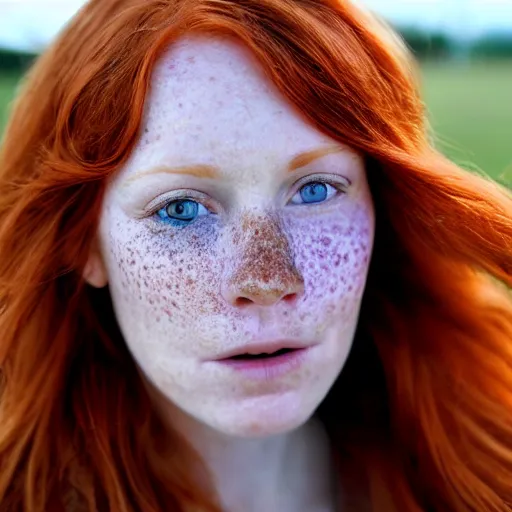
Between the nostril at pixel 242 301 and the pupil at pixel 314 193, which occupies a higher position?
the pupil at pixel 314 193

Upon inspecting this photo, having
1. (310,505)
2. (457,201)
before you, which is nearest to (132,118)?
(457,201)

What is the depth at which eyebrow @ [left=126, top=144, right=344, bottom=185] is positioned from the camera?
0.80m

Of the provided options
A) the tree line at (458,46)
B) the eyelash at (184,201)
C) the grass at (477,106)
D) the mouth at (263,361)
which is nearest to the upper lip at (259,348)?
the mouth at (263,361)

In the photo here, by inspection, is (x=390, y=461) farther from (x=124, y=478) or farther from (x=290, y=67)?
(x=290, y=67)

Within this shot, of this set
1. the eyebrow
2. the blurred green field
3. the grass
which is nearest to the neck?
the eyebrow

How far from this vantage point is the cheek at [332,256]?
847mm

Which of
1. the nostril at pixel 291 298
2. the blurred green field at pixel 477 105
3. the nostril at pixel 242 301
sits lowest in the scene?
the nostril at pixel 242 301

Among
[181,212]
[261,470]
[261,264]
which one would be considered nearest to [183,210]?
[181,212]

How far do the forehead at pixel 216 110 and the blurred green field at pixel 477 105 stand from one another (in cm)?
256

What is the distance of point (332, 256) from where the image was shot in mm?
865

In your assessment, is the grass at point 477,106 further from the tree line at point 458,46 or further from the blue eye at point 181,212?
the blue eye at point 181,212

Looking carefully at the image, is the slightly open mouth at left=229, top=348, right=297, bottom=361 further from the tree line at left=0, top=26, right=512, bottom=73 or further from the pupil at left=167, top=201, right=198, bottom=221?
the tree line at left=0, top=26, right=512, bottom=73

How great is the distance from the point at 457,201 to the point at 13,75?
220 cm

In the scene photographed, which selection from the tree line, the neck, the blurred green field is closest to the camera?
the neck
